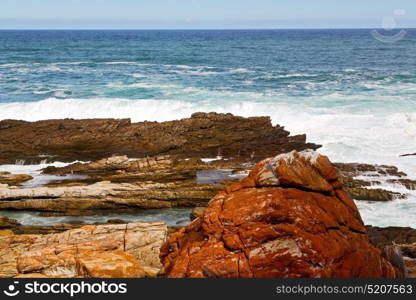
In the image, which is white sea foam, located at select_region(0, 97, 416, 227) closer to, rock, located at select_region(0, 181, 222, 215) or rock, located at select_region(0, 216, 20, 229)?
rock, located at select_region(0, 181, 222, 215)

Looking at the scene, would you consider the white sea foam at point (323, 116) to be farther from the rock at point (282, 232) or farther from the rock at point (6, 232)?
the rock at point (282, 232)

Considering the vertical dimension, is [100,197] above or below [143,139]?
below

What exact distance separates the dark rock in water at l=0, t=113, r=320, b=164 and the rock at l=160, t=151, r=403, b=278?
1469 cm

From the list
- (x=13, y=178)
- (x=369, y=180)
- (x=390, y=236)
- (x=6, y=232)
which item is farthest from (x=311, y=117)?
(x=6, y=232)

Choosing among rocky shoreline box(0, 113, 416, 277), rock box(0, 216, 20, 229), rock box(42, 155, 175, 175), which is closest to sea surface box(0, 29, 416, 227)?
rocky shoreline box(0, 113, 416, 277)

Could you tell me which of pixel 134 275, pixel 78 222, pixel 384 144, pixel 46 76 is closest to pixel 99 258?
pixel 134 275

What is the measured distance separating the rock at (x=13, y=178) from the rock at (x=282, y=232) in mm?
12796

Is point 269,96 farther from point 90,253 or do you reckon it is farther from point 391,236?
point 90,253

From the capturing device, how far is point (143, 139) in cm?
2458

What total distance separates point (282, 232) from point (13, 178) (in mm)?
15460

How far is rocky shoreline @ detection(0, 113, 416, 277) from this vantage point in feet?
25.8

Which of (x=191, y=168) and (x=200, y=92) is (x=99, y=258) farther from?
(x=200, y=92)

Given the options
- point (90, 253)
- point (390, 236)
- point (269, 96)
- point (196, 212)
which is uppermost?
point (90, 253)

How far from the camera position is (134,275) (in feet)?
29.0
